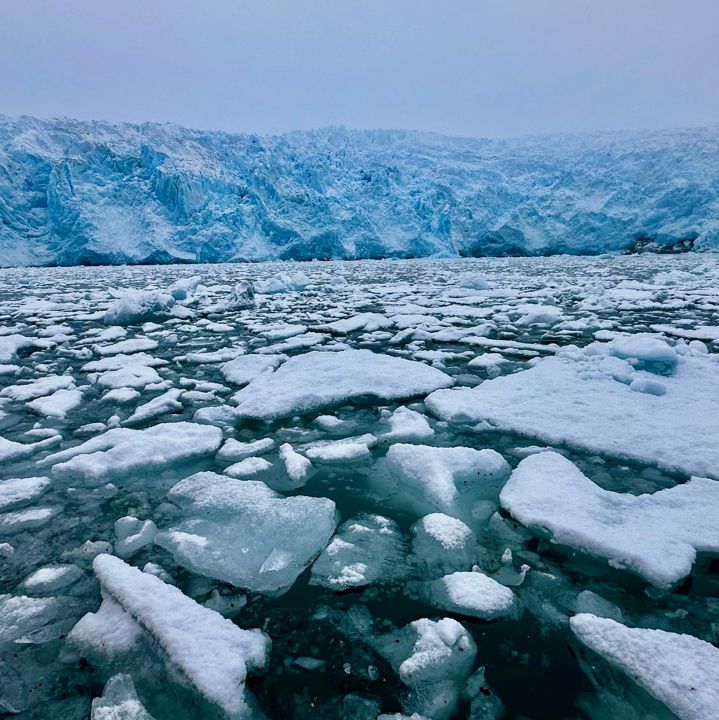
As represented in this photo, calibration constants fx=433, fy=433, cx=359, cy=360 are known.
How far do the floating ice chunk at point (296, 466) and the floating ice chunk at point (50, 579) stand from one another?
0.79 m

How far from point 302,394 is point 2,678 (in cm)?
189

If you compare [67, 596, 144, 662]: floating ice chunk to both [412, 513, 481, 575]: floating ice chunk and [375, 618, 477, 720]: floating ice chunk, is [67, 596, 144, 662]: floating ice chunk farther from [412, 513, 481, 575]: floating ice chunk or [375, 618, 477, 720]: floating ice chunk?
[412, 513, 481, 575]: floating ice chunk

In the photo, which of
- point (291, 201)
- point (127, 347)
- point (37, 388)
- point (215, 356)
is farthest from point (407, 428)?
point (291, 201)

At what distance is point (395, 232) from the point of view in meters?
27.2

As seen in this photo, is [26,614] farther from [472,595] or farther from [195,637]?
[472,595]

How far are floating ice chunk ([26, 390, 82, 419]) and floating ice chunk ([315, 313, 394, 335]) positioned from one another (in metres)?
2.72

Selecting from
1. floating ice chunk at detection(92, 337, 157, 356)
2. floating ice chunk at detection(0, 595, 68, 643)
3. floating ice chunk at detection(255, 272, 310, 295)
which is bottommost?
floating ice chunk at detection(255, 272, 310, 295)

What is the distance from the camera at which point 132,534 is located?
1475mm

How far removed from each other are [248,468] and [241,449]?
200 millimetres

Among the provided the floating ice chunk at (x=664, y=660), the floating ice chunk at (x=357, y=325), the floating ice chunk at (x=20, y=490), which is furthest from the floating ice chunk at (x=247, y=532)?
the floating ice chunk at (x=357, y=325)

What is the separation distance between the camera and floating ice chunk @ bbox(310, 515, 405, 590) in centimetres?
128

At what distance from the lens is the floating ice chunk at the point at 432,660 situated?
0.92 m

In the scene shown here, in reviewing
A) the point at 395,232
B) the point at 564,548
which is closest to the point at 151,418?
the point at 564,548

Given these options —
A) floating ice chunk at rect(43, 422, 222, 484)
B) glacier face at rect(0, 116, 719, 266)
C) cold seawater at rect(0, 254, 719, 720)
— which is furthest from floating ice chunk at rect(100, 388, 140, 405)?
glacier face at rect(0, 116, 719, 266)
